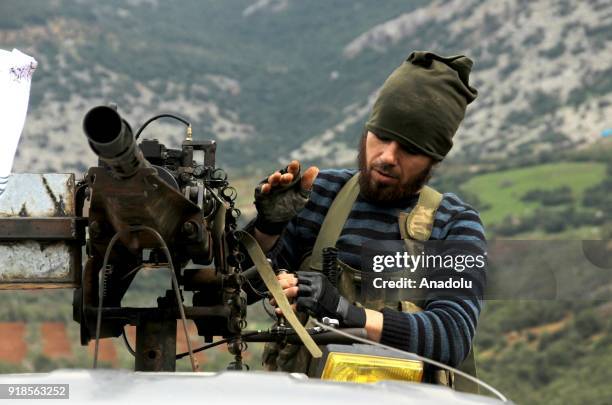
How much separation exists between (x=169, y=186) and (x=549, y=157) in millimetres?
70765

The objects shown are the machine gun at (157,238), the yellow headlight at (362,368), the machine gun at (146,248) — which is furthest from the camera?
the machine gun at (146,248)

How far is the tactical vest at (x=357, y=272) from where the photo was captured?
5902 millimetres

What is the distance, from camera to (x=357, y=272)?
5910 mm

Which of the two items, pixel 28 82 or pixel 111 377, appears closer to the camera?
pixel 111 377

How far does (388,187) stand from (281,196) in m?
Answer: 0.61

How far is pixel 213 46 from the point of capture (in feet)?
393

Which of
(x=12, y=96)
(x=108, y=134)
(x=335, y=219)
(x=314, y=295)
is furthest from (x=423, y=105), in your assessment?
(x=108, y=134)

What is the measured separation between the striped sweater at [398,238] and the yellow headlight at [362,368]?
102cm

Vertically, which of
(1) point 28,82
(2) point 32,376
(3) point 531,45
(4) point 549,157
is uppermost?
(3) point 531,45

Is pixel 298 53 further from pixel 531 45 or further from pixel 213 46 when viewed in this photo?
pixel 531 45

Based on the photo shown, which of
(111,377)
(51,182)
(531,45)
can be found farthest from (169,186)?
(531,45)

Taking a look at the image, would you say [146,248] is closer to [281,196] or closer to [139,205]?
[139,205]

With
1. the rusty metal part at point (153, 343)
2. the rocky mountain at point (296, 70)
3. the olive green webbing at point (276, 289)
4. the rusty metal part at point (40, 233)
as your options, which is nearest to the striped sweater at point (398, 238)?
the olive green webbing at point (276, 289)

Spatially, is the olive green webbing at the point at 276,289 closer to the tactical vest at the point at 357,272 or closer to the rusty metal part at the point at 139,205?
the rusty metal part at the point at 139,205
